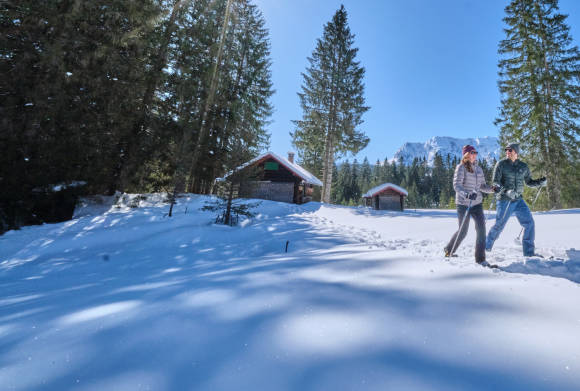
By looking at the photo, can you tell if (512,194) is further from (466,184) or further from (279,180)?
(279,180)

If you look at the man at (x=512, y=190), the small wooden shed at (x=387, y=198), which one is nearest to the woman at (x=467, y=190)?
the man at (x=512, y=190)

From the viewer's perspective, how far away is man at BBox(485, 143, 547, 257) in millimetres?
4027

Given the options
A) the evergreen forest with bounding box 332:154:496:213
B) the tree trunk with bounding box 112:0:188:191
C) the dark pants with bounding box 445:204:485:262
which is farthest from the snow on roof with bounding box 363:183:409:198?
the evergreen forest with bounding box 332:154:496:213

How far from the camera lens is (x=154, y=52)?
40.9 feet

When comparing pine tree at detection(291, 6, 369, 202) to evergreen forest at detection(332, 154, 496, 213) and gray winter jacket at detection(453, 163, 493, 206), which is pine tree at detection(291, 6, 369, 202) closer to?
gray winter jacket at detection(453, 163, 493, 206)

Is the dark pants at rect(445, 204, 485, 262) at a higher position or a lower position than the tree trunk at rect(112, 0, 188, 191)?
lower

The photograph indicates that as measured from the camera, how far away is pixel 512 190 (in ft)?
13.6

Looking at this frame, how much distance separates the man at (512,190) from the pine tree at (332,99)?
1377cm

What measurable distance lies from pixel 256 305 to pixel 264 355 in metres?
0.66

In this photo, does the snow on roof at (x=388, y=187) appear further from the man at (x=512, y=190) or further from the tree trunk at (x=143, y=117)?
the man at (x=512, y=190)

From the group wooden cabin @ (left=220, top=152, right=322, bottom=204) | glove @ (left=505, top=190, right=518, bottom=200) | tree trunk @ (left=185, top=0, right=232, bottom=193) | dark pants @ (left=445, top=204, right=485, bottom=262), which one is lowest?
dark pants @ (left=445, top=204, right=485, bottom=262)

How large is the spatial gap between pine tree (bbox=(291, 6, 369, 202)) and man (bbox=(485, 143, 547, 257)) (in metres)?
13.8

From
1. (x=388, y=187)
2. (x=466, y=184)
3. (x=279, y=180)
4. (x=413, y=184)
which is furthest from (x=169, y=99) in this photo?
(x=413, y=184)

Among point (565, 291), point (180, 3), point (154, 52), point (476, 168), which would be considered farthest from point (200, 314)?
point (180, 3)
